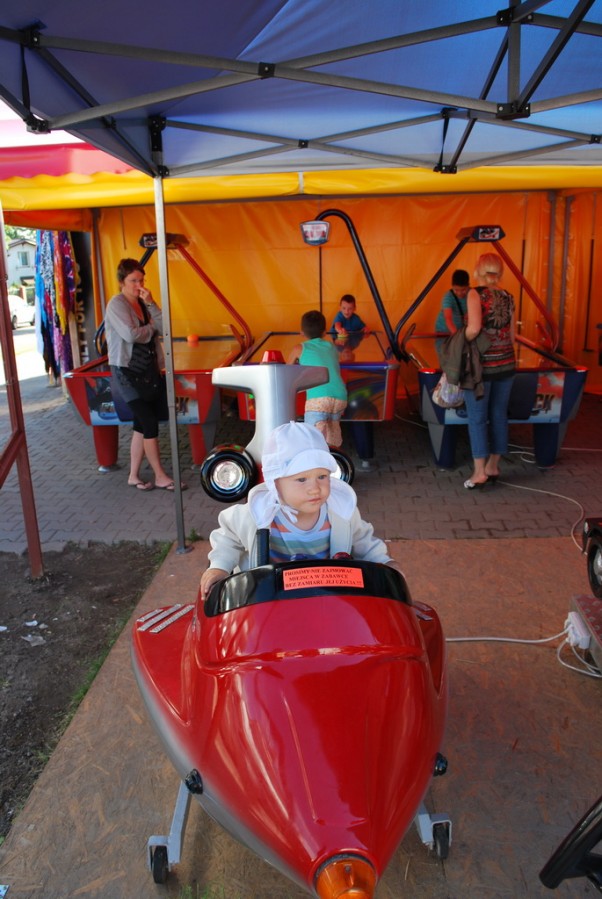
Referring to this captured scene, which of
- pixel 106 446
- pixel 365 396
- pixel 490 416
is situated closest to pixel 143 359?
pixel 106 446

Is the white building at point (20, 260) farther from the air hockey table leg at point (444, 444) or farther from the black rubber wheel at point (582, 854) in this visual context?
the black rubber wheel at point (582, 854)

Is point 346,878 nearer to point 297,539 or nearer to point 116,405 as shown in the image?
point 297,539

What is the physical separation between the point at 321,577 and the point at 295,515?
47 centimetres

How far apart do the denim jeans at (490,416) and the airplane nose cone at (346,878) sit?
4237mm

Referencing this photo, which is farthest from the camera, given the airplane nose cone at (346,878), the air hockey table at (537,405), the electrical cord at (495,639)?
the air hockey table at (537,405)

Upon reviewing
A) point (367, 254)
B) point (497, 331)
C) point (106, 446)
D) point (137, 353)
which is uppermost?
point (367, 254)

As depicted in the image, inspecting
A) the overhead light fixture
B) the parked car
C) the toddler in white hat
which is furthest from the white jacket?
the parked car

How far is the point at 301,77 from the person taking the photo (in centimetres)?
290

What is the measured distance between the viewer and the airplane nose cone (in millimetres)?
1434

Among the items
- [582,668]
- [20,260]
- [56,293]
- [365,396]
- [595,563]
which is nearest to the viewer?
[582,668]

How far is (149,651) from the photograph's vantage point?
2.41 metres

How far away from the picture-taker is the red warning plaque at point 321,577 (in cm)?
190

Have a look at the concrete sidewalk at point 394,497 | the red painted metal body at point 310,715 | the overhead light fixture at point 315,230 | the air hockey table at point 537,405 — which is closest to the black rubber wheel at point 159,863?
the red painted metal body at point 310,715

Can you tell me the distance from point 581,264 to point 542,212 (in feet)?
2.57
